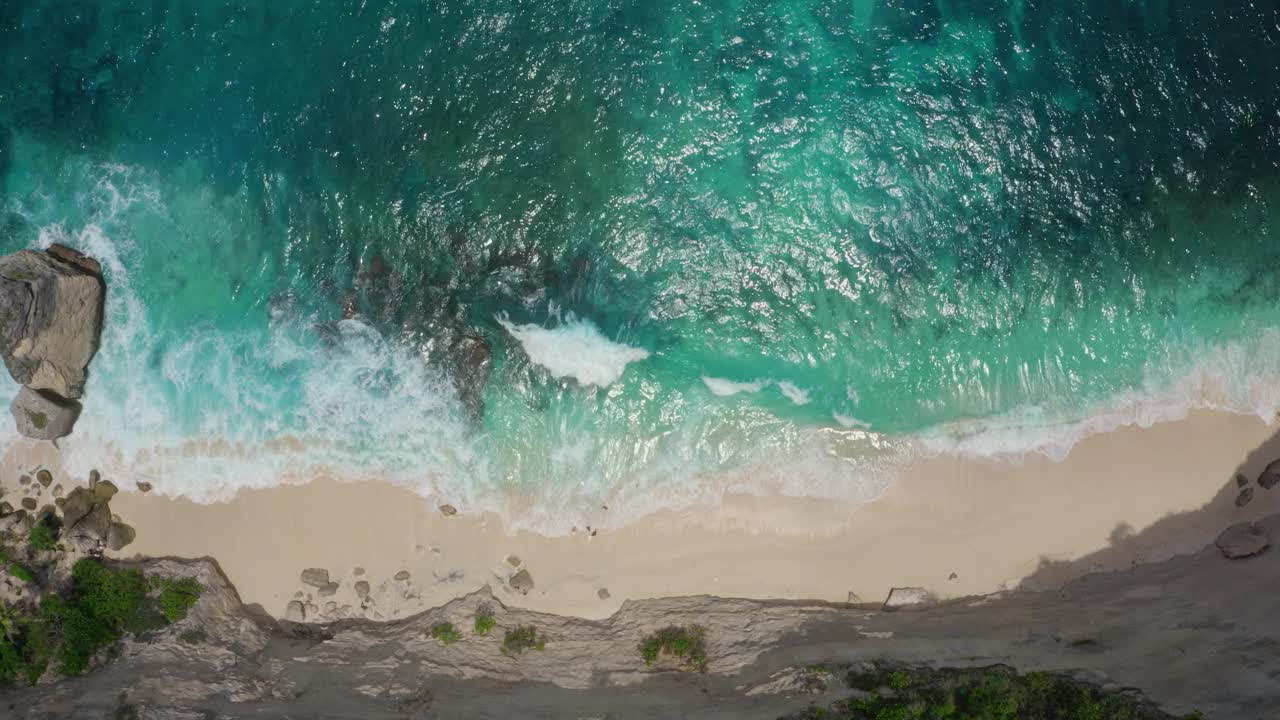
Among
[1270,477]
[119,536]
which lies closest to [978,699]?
[1270,477]

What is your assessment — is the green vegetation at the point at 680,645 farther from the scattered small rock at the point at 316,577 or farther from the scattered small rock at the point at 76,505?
the scattered small rock at the point at 76,505

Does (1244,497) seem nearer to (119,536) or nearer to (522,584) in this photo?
(522,584)

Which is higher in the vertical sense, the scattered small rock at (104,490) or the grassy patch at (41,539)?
the scattered small rock at (104,490)

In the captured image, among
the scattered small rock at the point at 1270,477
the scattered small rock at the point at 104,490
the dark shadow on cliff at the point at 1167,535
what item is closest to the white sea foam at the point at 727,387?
the dark shadow on cliff at the point at 1167,535

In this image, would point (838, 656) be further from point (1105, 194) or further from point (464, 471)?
point (1105, 194)

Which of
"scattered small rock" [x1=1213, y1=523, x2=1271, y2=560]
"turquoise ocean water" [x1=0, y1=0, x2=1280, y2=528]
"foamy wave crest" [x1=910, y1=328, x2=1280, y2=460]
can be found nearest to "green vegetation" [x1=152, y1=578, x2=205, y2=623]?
"turquoise ocean water" [x1=0, y1=0, x2=1280, y2=528]

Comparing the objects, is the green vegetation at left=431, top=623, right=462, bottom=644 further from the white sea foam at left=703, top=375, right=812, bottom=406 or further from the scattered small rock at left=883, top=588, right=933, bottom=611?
the scattered small rock at left=883, top=588, right=933, bottom=611

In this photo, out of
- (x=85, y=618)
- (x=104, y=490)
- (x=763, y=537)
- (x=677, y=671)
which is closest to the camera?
(x=677, y=671)
